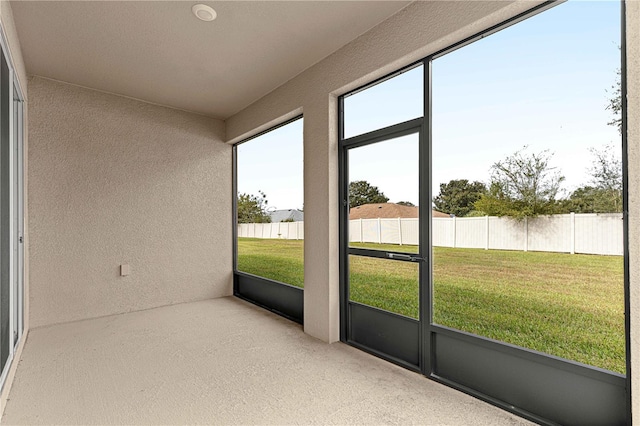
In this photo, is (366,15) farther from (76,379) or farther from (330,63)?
(76,379)

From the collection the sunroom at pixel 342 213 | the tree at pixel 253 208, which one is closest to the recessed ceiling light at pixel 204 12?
the sunroom at pixel 342 213

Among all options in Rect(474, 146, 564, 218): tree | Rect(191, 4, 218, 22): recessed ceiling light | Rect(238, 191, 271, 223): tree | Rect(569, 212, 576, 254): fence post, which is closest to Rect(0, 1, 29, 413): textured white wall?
Rect(191, 4, 218, 22): recessed ceiling light

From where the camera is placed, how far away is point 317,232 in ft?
10.8

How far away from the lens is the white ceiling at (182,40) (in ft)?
8.14

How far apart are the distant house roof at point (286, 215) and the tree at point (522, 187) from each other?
2.15 m

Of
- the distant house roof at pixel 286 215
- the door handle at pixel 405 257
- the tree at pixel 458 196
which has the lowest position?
the door handle at pixel 405 257

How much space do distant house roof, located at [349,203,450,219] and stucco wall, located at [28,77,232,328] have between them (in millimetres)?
2631

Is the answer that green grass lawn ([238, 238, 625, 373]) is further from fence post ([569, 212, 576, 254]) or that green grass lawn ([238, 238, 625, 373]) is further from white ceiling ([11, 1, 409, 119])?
white ceiling ([11, 1, 409, 119])

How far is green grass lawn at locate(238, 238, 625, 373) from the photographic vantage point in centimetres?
173

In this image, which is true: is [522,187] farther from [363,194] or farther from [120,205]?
[120,205]

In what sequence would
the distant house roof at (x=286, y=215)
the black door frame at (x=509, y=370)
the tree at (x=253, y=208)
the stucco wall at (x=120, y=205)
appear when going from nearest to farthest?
the black door frame at (x=509, y=370) → the stucco wall at (x=120, y=205) → the distant house roof at (x=286, y=215) → the tree at (x=253, y=208)

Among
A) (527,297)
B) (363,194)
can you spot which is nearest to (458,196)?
(527,297)

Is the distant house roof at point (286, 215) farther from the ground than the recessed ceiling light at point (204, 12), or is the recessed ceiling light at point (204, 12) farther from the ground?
the recessed ceiling light at point (204, 12)

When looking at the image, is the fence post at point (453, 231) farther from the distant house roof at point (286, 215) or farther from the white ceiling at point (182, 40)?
the distant house roof at point (286, 215)
